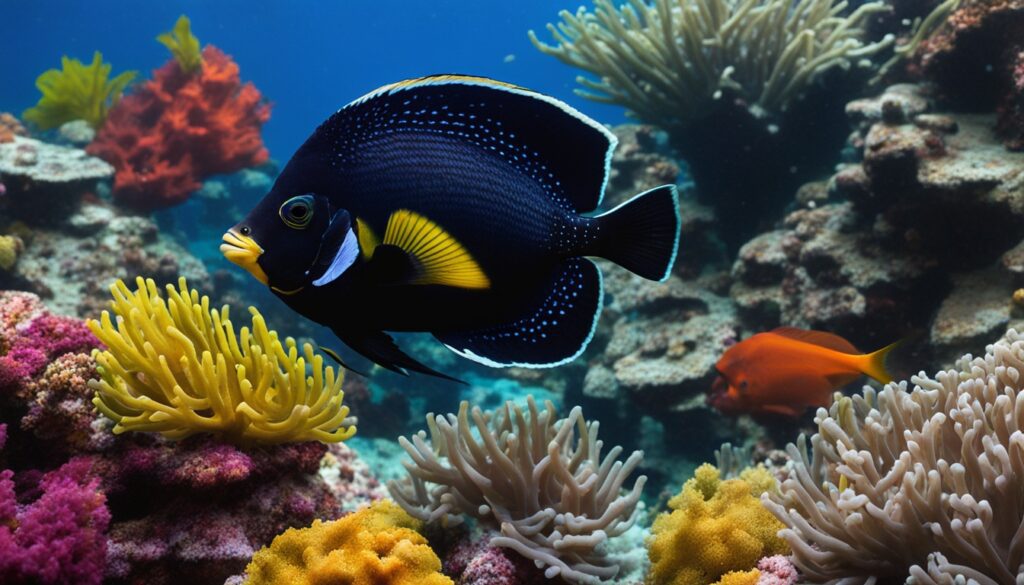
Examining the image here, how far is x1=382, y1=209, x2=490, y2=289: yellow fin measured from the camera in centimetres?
117

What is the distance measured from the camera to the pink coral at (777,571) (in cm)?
189

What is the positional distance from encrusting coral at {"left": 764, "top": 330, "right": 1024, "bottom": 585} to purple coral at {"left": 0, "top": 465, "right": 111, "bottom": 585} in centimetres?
207

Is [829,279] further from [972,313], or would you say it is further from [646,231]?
[646,231]

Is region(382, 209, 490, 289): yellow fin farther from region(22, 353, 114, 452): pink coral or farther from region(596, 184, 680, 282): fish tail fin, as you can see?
region(22, 353, 114, 452): pink coral

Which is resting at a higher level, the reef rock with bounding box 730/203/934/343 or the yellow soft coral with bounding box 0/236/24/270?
the yellow soft coral with bounding box 0/236/24/270

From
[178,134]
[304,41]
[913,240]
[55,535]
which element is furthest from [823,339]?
[304,41]

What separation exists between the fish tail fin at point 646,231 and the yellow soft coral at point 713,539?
3.87 ft

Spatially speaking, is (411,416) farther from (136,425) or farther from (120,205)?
(136,425)

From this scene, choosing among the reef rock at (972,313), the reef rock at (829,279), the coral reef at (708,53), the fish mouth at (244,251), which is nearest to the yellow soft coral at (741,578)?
the fish mouth at (244,251)

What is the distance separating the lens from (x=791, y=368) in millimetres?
4012

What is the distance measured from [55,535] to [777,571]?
2.19m

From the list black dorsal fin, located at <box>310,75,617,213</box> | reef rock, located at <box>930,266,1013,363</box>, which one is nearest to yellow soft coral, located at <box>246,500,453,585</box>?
black dorsal fin, located at <box>310,75,617,213</box>

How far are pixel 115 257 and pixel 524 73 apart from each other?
74692 millimetres

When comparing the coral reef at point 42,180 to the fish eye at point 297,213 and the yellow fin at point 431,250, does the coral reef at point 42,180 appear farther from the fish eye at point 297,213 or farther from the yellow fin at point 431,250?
the yellow fin at point 431,250
